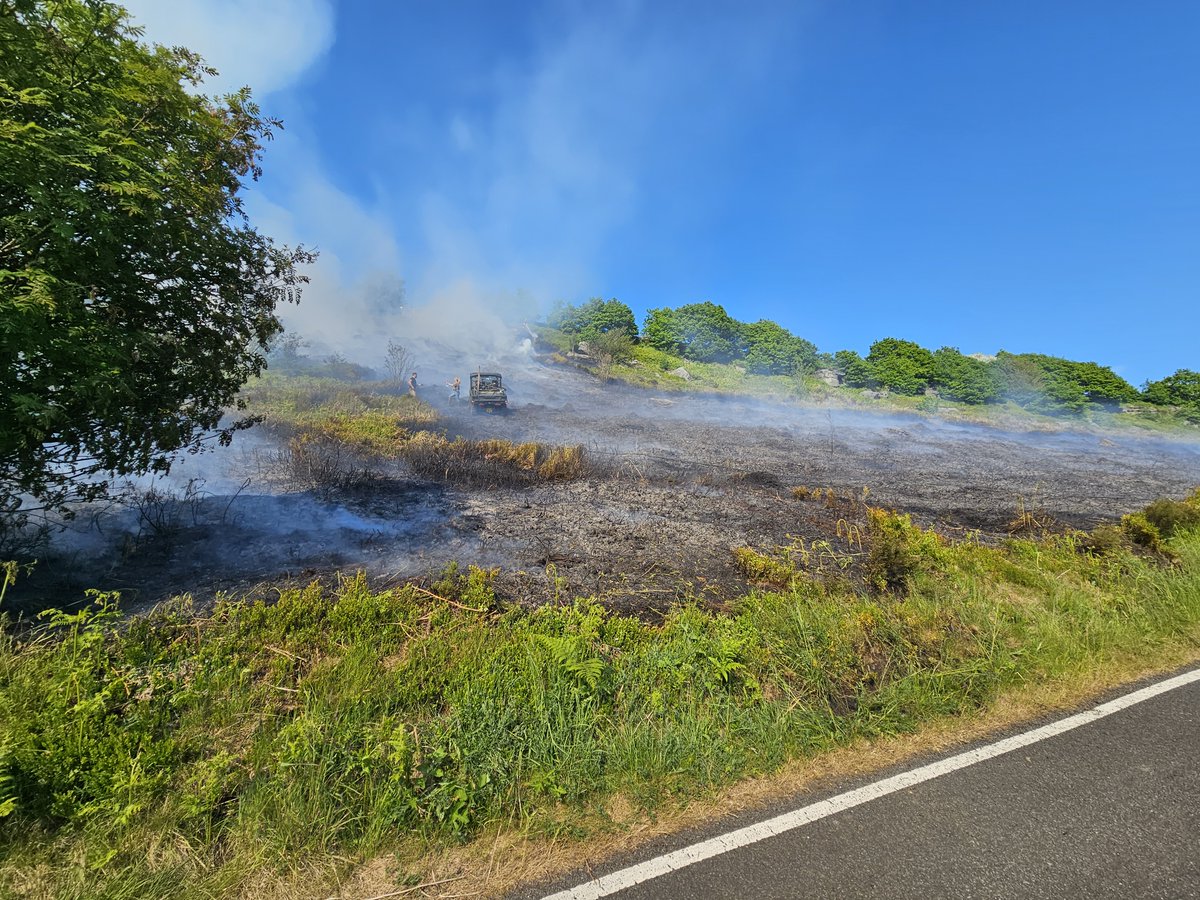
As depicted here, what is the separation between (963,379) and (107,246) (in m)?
61.2

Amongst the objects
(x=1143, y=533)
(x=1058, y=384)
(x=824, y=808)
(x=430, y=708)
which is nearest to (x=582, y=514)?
(x=430, y=708)

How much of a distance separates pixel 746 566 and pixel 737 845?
14.7 ft

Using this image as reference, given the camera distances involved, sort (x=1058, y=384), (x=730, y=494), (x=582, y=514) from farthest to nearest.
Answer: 1. (x=1058, y=384)
2. (x=730, y=494)
3. (x=582, y=514)

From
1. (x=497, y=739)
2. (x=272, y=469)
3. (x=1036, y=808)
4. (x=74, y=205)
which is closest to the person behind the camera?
(x=1036, y=808)

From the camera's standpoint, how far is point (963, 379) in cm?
4941

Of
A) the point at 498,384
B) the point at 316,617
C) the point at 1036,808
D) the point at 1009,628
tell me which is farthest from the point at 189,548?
the point at 498,384

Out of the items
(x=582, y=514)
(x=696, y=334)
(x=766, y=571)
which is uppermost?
(x=696, y=334)

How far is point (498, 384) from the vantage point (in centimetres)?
2503

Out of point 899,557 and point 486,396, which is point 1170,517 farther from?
point 486,396

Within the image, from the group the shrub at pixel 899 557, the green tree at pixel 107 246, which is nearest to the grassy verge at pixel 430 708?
the shrub at pixel 899 557

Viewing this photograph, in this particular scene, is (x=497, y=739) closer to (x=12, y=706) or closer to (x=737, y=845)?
(x=737, y=845)

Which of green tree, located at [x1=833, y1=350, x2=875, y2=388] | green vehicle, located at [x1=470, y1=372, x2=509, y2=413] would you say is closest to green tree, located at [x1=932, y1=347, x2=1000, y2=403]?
green tree, located at [x1=833, y1=350, x2=875, y2=388]

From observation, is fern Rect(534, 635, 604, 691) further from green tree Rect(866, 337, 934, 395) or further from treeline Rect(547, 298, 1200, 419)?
green tree Rect(866, 337, 934, 395)

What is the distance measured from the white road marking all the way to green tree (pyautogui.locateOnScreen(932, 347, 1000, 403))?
55273 mm
